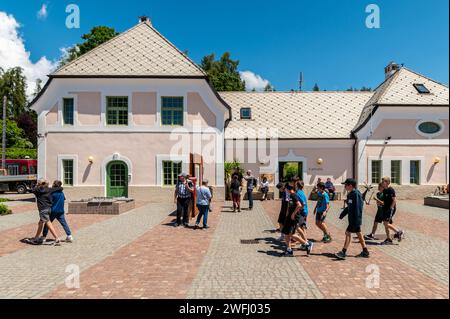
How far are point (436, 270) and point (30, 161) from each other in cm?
3326

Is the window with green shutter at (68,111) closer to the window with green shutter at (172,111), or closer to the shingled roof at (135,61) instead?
the shingled roof at (135,61)

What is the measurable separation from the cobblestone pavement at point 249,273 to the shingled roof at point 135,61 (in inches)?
454

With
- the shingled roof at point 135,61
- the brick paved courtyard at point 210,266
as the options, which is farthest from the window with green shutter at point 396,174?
the shingled roof at point 135,61

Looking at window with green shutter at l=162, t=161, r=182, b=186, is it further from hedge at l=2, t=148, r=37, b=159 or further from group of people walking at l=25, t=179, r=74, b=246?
hedge at l=2, t=148, r=37, b=159

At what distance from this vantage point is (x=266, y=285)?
202 inches

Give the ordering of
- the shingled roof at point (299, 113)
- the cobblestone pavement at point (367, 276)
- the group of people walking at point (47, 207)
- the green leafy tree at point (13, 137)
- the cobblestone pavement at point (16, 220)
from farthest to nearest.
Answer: the green leafy tree at point (13, 137)
the shingled roof at point (299, 113)
the cobblestone pavement at point (16, 220)
the group of people walking at point (47, 207)
the cobblestone pavement at point (367, 276)

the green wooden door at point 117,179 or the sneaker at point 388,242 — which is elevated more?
the green wooden door at point 117,179

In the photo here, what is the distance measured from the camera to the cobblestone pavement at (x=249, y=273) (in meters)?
4.83

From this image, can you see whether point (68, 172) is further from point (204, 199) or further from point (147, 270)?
point (147, 270)

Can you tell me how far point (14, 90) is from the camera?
4644 centimetres

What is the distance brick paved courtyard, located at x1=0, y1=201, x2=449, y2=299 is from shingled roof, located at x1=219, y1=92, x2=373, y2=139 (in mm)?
10670

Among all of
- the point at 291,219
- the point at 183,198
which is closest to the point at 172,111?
the point at 183,198

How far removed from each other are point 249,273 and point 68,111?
16.0m
